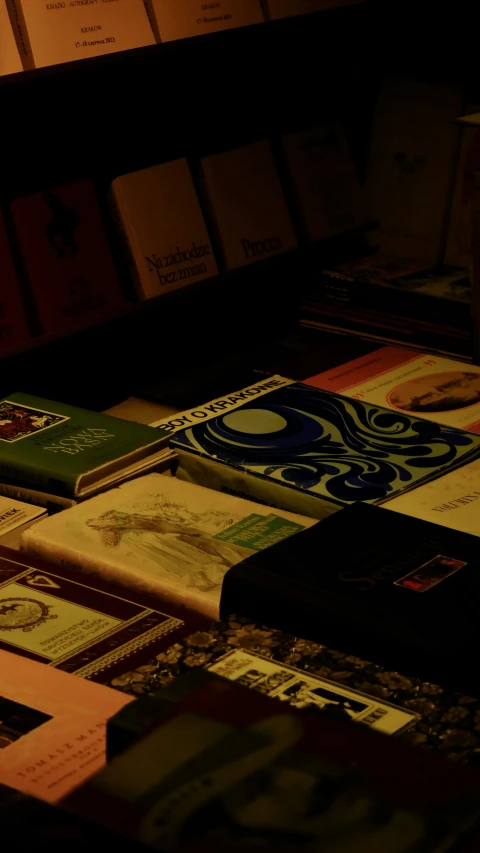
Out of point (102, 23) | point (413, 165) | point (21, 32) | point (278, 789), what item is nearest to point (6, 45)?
point (21, 32)

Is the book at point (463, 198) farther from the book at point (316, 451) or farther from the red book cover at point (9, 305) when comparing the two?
the red book cover at point (9, 305)

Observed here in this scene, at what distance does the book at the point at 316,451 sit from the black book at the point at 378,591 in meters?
0.25

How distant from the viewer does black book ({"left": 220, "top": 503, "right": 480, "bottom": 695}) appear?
1.40m

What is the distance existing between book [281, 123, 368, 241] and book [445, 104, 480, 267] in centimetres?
22

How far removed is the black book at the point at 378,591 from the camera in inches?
55.1

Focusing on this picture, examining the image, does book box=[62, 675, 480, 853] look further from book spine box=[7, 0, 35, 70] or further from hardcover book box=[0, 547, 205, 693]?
book spine box=[7, 0, 35, 70]

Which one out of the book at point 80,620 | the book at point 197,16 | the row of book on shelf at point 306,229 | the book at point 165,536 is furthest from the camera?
the row of book on shelf at point 306,229

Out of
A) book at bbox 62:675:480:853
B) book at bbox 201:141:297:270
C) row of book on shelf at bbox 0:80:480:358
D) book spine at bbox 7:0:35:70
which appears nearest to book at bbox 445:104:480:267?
row of book on shelf at bbox 0:80:480:358

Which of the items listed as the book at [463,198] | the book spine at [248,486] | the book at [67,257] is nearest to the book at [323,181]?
the book at [463,198]

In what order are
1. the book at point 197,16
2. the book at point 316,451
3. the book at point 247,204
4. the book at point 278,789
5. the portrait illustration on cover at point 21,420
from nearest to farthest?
the book at point 278,789 → the book at point 316,451 → the portrait illustration on cover at point 21,420 → the book at point 197,16 → the book at point 247,204

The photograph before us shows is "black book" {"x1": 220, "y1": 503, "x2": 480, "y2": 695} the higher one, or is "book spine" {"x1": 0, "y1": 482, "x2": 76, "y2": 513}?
"book spine" {"x1": 0, "y1": 482, "x2": 76, "y2": 513}

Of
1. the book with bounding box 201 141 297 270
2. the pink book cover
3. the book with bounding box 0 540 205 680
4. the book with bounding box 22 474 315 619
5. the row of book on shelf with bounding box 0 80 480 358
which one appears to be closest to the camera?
the pink book cover

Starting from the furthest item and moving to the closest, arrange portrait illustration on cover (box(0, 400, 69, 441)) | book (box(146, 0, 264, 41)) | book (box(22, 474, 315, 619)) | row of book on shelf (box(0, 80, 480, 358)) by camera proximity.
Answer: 1. row of book on shelf (box(0, 80, 480, 358))
2. book (box(146, 0, 264, 41))
3. portrait illustration on cover (box(0, 400, 69, 441))
4. book (box(22, 474, 315, 619))

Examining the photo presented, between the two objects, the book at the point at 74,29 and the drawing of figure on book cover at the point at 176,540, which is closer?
the drawing of figure on book cover at the point at 176,540
